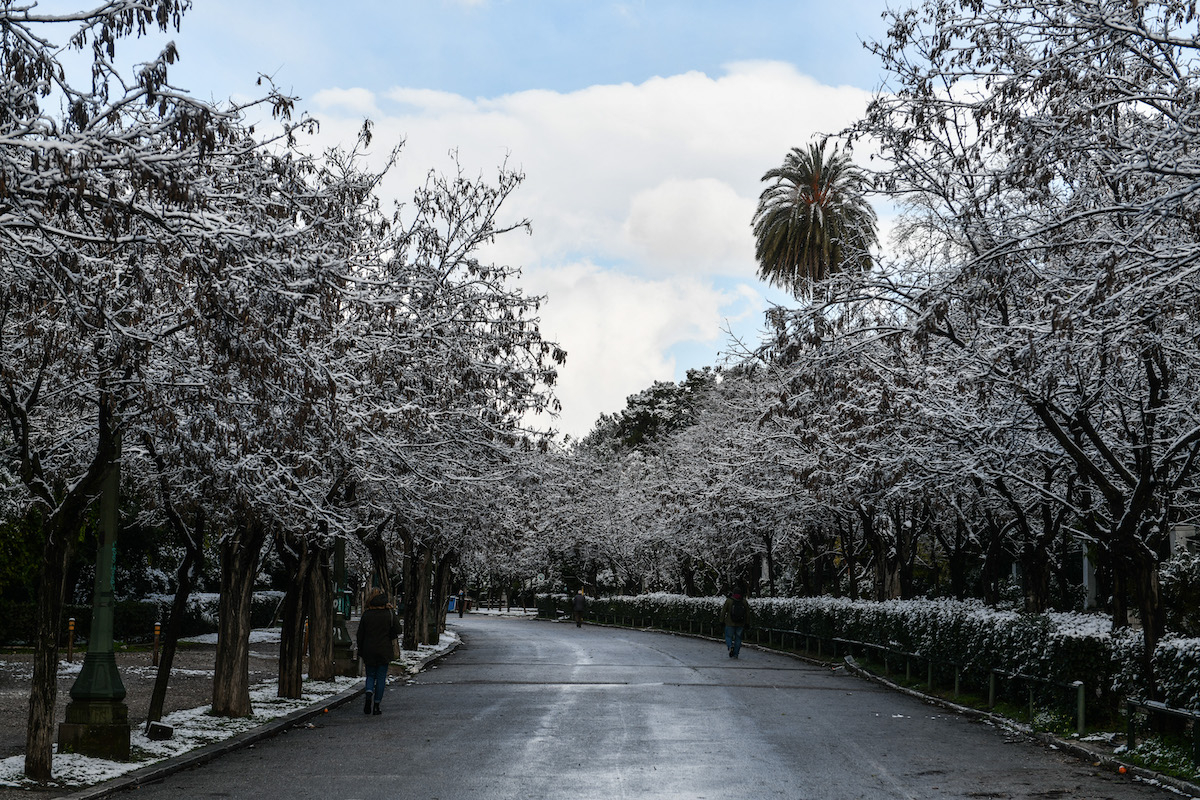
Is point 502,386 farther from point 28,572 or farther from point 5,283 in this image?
point 28,572

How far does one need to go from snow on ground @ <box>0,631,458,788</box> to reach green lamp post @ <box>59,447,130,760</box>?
0.16m

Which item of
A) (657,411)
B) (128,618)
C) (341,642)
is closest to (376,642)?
(341,642)

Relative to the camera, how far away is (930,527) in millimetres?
32062

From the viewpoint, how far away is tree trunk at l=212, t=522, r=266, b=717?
1655cm

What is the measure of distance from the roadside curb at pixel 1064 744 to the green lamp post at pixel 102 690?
32.5 ft

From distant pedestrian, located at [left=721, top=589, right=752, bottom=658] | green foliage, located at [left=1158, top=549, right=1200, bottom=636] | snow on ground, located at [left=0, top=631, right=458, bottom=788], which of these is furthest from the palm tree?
snow on ground, located at [left=0, top=631, right=458, bottom=788]

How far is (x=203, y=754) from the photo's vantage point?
13.1 metres

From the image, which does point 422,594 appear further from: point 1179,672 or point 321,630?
point 1179,672

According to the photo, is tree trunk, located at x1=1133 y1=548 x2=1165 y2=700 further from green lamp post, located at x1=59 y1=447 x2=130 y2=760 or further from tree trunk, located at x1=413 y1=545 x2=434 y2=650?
tree trunk, located at x1=413 y1=545 x2=434 y2=650

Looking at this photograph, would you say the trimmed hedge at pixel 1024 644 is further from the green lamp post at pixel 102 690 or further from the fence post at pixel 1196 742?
the green lamp post at pixel 102 690

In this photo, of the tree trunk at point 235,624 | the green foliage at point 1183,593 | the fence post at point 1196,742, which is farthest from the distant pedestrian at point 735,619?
the fence post at point 1196,742

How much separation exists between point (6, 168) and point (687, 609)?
46544 millimetres

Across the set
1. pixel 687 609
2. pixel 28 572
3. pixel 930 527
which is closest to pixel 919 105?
pixel 930 527

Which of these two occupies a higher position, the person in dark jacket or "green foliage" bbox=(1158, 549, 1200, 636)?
"green foliage" bbox=(1158, 549, 1200, 636)
